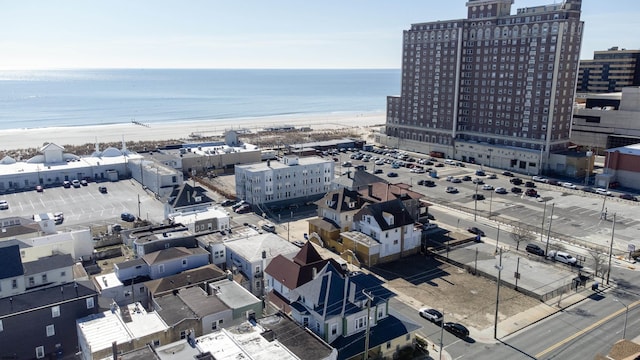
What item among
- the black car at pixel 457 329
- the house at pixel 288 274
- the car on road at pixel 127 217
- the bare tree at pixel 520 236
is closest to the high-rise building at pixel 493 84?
the bare tree at pixel 520 236

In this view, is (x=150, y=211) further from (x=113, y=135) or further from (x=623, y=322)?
(x=113, y=135)

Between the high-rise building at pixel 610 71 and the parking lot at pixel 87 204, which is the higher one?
the high-rise building at pixel 610 71

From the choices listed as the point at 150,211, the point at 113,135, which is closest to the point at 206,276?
the point at 150,211

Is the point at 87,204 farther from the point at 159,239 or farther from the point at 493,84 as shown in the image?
the point at 493,84

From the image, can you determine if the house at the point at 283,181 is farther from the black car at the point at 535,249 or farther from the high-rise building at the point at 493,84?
the high-rise building at the point at 493,84

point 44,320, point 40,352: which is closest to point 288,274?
point 44,320

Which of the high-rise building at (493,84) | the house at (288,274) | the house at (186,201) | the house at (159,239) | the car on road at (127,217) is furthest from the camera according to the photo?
the high-rise building at (493,84)

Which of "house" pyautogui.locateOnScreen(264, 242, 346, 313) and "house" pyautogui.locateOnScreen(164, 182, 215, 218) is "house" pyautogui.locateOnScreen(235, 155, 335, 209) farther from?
"house" pyautogui.locateOnScreen(264, 242, 346, 313)
